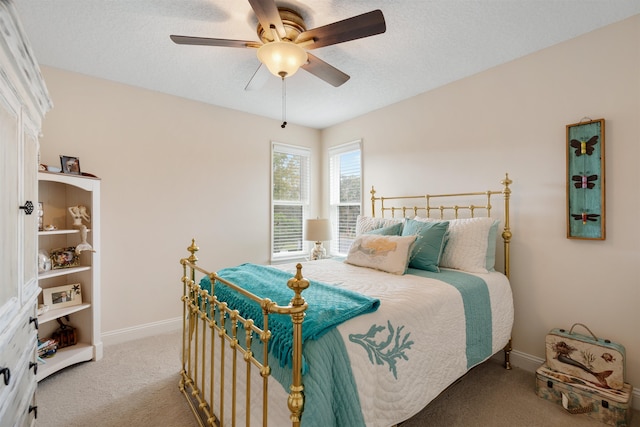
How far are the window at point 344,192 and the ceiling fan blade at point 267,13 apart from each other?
248cm

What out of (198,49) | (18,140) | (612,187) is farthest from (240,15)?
(612,187)

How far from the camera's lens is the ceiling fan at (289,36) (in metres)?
1.54

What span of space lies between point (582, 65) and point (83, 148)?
4224mm

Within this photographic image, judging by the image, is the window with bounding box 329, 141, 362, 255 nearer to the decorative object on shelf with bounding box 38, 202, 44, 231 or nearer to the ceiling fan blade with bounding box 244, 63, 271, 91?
the ceiling fan blade with bounding box 244, 63, 271, 91

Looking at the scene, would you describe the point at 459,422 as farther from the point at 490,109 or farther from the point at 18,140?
the point at 18,140

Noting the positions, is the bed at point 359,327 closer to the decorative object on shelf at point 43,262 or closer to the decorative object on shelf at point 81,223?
the decorative object on shelf at point 81,223

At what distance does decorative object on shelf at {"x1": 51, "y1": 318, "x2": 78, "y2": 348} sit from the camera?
2.53 meters

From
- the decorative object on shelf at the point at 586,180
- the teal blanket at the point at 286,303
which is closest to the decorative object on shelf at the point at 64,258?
the teal blanket at the point at 286,303

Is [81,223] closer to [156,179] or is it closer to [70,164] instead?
[70,164]

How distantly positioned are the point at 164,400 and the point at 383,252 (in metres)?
1.90

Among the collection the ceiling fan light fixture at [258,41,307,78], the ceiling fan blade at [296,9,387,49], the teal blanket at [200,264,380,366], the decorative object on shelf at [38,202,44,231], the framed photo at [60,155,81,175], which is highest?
the ceiling fan blade at [296,9,387,49]

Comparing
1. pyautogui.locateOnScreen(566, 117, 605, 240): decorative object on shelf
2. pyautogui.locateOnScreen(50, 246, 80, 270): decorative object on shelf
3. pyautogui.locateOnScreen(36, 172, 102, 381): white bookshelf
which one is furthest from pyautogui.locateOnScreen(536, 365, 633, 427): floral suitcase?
pyautogui.locateOnScreen(50, 246, 80, 270): decorative object on shelf

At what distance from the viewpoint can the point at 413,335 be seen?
61.9 inches

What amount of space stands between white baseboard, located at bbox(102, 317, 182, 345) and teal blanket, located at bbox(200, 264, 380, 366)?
4.95 ft
